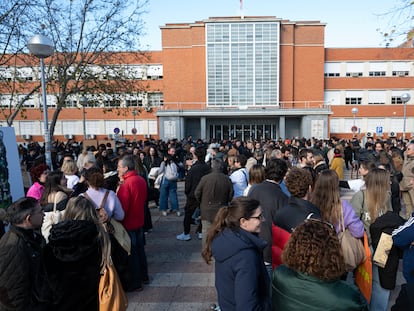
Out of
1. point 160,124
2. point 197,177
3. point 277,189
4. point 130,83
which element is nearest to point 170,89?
point 160,124

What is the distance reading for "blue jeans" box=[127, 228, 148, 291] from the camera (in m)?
4.25

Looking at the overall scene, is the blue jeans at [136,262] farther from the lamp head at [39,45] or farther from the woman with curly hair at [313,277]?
the lamp head at [39,45]

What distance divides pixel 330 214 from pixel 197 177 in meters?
3.36

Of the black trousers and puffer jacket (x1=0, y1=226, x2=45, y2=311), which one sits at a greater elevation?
puffer jacket (x1=0, y1=226, x2=45, y2=311)

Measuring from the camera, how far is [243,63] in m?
35.2

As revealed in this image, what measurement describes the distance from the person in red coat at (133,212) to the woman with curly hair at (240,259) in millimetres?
2066

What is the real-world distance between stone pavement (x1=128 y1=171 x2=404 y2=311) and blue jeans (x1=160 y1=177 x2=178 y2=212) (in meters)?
1.39

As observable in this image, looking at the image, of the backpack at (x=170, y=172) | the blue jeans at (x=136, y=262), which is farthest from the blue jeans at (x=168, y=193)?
the blue jeans at (x=136, y=262)

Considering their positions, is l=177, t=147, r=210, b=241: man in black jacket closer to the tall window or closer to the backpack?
the backpack

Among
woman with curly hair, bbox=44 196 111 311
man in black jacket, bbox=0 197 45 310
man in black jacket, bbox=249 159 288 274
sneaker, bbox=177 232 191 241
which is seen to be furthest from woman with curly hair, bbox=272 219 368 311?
sneaker, bbox=177 232 191 241

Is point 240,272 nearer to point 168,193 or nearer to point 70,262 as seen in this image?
point 70,262

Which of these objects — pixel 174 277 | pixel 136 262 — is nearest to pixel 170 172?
pixel 174 277

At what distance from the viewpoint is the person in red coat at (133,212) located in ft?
13.9

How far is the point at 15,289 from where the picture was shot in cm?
226
